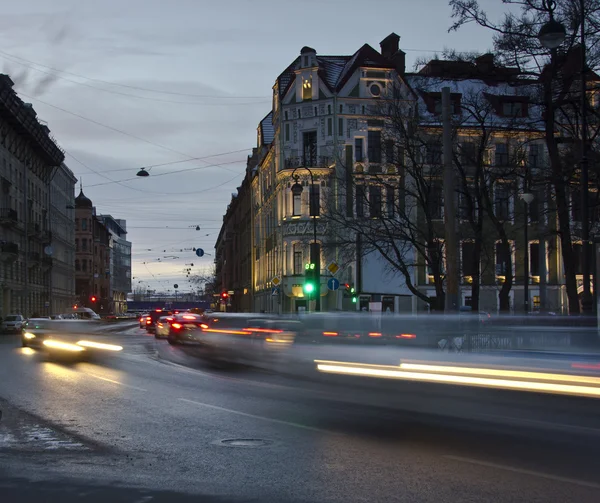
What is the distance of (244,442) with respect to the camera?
34.4 feet

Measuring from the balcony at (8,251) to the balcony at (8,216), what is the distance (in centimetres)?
170

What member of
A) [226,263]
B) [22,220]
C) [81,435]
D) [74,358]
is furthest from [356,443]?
[226,263]

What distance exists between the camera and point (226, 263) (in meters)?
124

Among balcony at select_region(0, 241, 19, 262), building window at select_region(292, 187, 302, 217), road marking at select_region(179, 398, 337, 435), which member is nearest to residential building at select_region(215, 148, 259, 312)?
balcony at select_region(0, 241, 19, 262)

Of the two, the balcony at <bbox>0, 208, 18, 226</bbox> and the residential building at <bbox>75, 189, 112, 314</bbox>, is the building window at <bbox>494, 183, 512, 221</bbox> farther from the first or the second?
the residential building at <bbox>75, 189, 112, 314</bbox>

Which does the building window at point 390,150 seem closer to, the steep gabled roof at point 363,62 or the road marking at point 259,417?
the road marking at point 259,417

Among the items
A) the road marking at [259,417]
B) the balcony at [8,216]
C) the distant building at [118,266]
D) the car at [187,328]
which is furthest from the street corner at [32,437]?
the distant building at [118,266]

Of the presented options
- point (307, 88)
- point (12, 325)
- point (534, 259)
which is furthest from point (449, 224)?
point (12, 325)

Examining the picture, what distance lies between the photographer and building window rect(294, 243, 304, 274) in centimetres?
5759

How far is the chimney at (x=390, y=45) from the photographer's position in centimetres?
6531

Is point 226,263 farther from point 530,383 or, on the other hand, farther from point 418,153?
point 530,383

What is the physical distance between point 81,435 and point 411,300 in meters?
48.1

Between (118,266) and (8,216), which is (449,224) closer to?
(8,216)

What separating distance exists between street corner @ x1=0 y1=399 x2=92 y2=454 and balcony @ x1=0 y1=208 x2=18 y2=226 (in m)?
55.4
